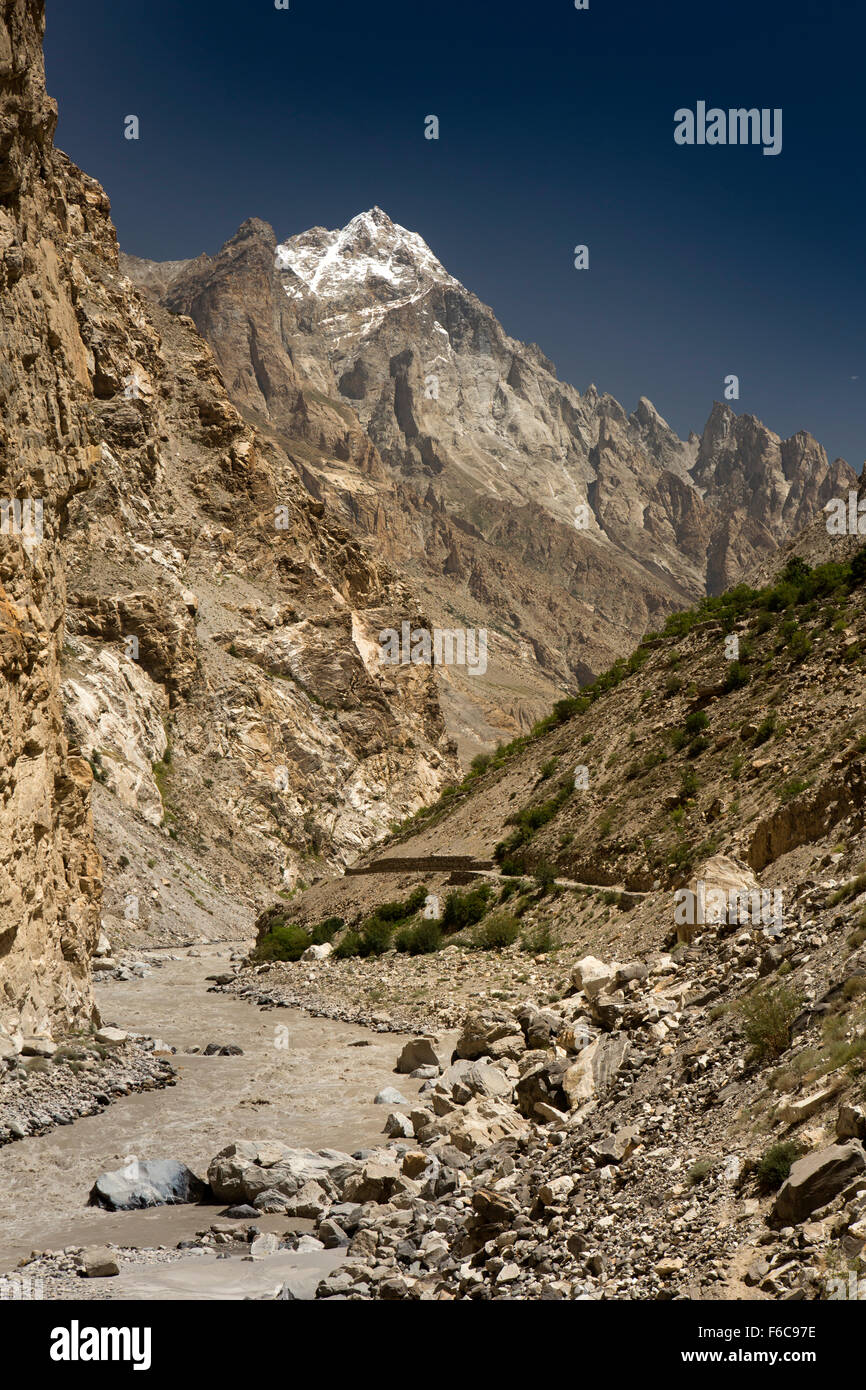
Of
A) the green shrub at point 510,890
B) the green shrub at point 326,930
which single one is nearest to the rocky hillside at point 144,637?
the green shrub at point 326,930

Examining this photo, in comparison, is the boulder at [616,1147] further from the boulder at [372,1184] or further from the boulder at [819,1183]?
the boulder at [372,1184]

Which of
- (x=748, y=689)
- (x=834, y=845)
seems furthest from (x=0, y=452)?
(x=748, y=689)

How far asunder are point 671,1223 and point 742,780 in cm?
1971

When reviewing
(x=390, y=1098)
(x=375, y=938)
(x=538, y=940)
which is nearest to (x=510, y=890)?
(x=538, y=940)

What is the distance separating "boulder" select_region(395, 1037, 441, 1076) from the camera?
2047 cm

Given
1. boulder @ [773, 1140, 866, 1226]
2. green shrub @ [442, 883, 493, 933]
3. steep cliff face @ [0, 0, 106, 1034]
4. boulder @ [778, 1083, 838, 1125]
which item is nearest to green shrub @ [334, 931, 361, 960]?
green shrub @ [442, 883, 493, 933]

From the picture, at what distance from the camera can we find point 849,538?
129ft

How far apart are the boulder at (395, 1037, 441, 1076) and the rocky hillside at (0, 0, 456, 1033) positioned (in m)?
6.47

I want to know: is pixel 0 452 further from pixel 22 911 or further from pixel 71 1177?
pixel 71 1177

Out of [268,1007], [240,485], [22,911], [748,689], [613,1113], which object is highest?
[240,485]

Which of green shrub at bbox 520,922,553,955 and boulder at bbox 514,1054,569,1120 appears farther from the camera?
green shrub at bbox 520,922,553,955

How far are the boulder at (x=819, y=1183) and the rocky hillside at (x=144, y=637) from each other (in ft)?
47.7

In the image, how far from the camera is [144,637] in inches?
2459

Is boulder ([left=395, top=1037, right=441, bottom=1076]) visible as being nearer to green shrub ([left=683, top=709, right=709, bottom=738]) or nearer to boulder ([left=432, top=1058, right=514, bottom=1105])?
boulder ([left=432, top=1058, right=514, bottom=1105])
